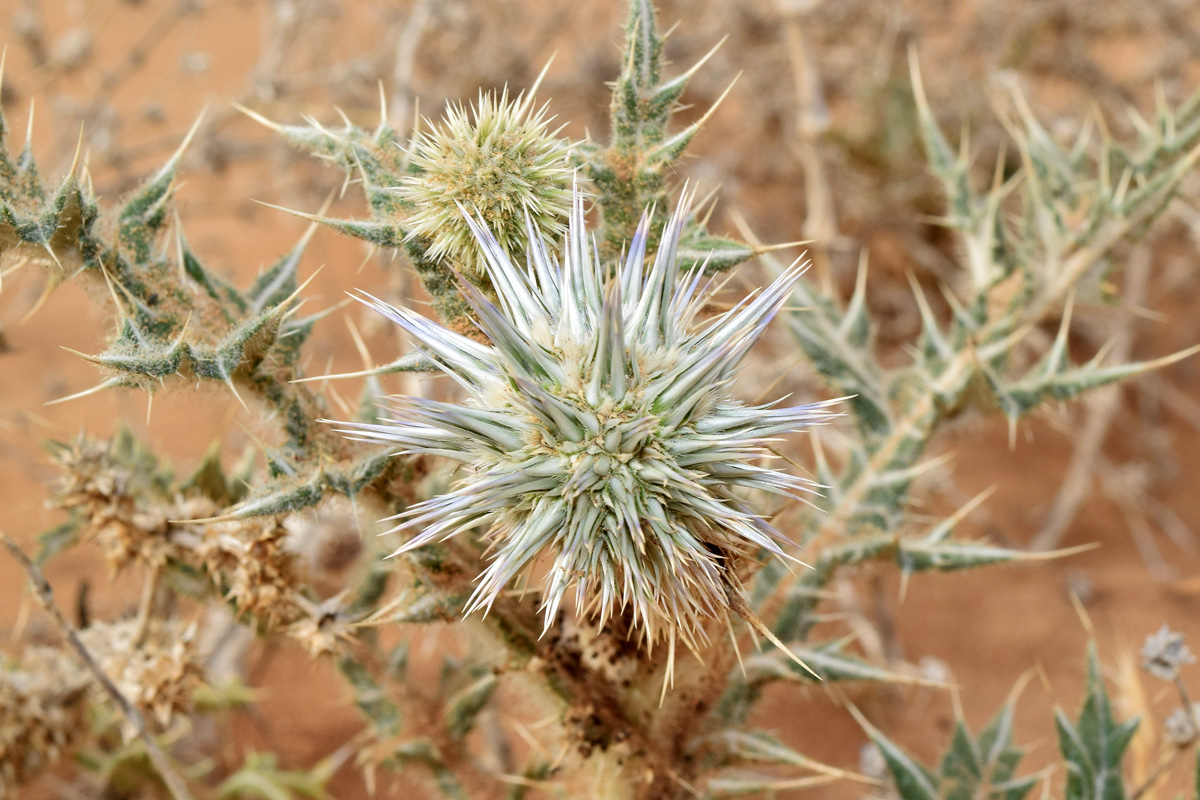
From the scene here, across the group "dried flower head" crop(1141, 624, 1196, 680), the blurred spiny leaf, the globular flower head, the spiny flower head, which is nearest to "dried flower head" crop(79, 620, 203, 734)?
the globular flower head

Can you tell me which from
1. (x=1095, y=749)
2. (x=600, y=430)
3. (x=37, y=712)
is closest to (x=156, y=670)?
(x=37, y=712)

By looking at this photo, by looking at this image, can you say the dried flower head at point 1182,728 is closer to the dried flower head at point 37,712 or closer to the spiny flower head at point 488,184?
the spiny flower head at point 488,184

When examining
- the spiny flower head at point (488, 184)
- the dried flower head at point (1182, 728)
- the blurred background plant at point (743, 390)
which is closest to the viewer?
the spiny flower head at point (488, 184)

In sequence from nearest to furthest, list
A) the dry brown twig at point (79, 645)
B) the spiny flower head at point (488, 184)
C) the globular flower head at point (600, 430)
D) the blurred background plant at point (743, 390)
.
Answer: the globular flower head at point (600, 430) < the spiny flower head at point (488, 184) < the blurred background plant at point (743, 390) < the dry brown twig at point (79, 645)

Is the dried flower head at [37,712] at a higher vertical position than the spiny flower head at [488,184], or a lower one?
lower

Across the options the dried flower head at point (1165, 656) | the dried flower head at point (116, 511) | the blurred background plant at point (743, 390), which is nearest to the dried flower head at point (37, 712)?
the blurred background plant at point (743, 390)

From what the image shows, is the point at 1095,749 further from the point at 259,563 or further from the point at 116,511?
the point at 116,511

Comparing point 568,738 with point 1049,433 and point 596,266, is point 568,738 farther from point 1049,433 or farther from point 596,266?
point 1049,433

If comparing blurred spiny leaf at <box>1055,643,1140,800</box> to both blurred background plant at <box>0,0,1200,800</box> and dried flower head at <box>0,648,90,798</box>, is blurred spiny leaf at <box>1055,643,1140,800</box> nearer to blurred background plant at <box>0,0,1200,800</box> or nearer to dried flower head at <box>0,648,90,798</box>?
blurred background plant at <box>0,0,1200,800</box>
